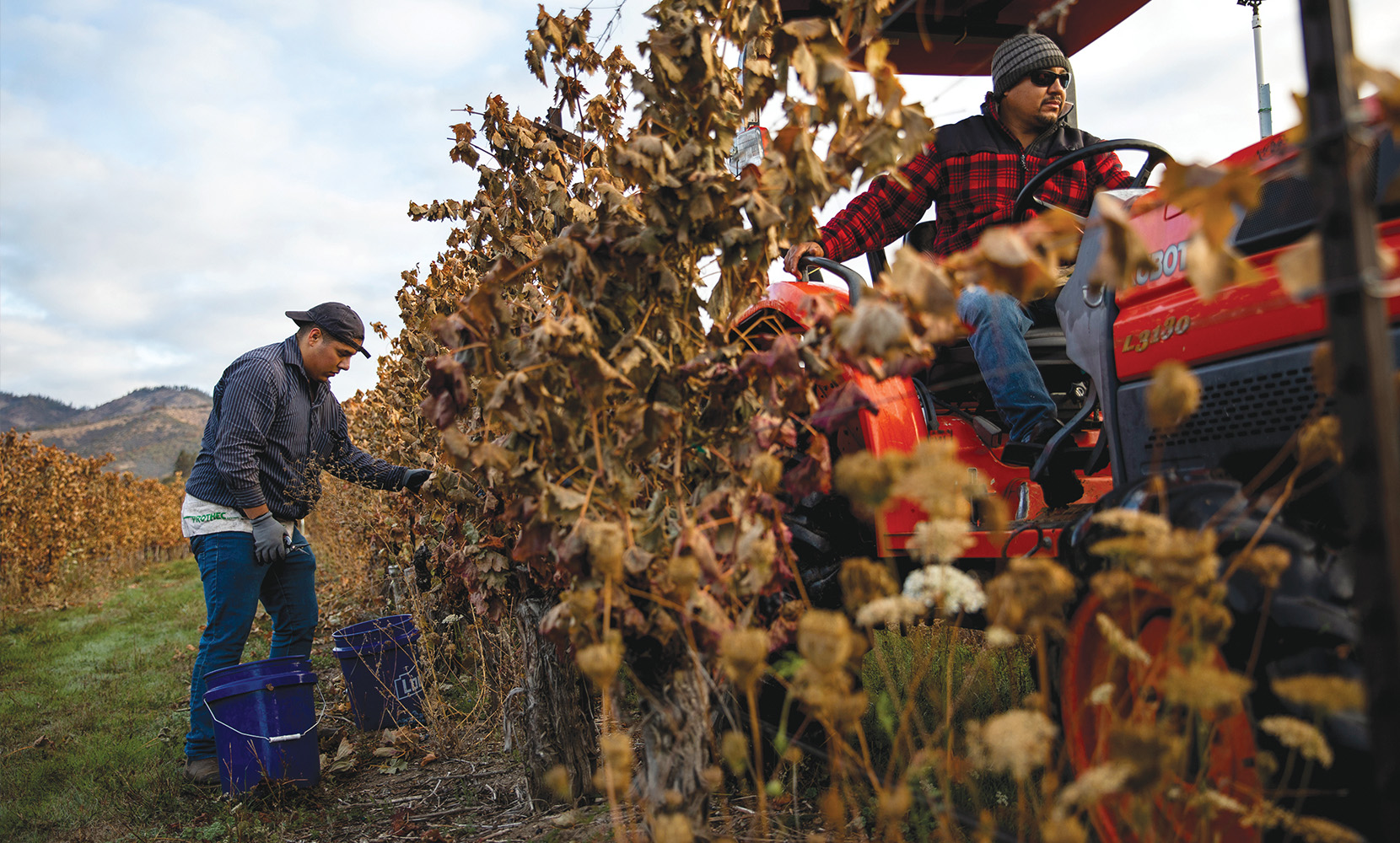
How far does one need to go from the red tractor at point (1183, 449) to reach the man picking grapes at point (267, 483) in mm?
2390

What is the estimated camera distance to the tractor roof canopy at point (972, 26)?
349 cm

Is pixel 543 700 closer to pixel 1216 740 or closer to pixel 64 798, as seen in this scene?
pixel 1216 740

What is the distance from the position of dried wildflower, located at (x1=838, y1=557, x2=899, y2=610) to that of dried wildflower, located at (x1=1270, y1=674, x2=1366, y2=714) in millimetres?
527

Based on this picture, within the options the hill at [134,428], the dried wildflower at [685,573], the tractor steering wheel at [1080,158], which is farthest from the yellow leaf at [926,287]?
the hill at [134,428]

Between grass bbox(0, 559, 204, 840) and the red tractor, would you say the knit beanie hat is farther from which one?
grass bbox(0, 559, 204, 840)

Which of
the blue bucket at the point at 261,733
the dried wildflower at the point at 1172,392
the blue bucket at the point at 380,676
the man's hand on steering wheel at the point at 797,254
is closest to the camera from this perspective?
the dried wildflower at the point at 1172,392

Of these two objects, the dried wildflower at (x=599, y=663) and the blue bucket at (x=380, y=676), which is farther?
the blue bucket at (x=380, y=676)

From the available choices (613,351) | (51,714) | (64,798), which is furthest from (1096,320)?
(51,714)

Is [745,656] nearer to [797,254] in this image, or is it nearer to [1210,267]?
[1210,267]

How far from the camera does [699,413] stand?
6.51 ft

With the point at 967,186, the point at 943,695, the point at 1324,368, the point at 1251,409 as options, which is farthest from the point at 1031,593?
the point at 943,695

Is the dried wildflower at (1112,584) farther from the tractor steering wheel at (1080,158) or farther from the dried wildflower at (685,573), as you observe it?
the tractor steering wheel at (1080,158)

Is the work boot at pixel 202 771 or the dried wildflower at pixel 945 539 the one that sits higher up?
the dried wildflower at pixel 945 539

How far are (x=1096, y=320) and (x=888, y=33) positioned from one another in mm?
2104
